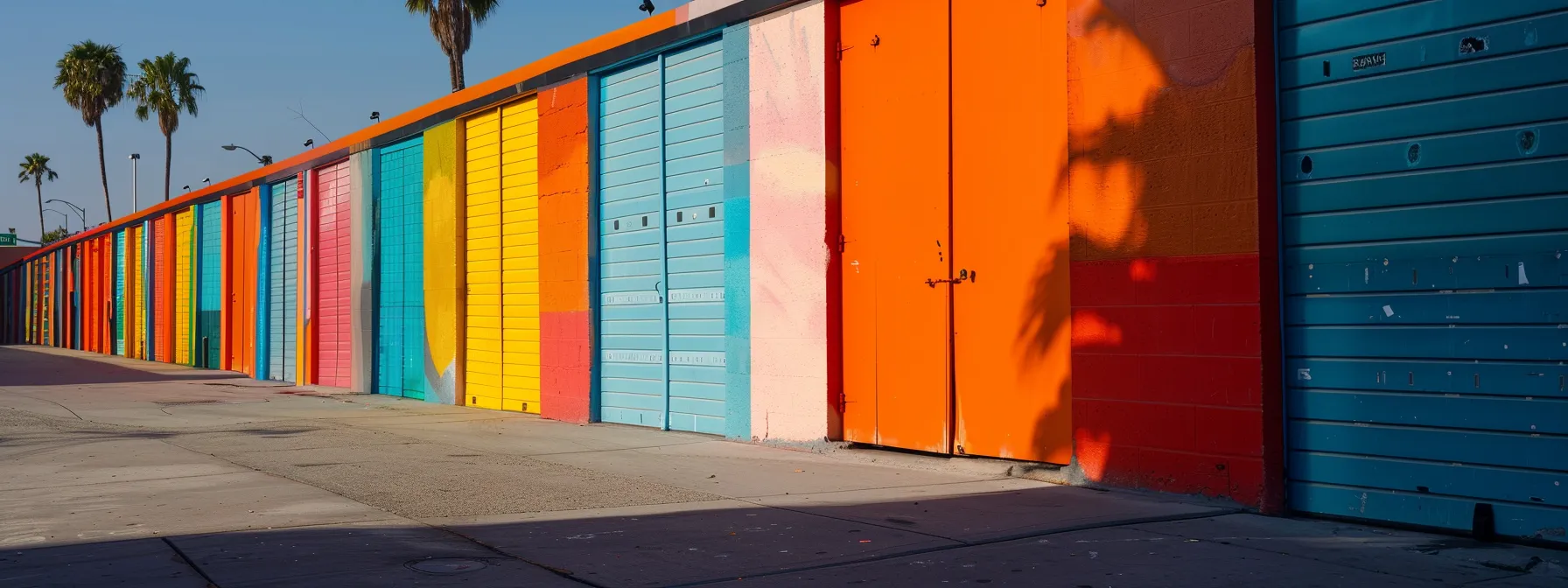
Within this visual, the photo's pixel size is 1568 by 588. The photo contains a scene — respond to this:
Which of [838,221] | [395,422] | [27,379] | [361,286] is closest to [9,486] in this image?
[395,422]

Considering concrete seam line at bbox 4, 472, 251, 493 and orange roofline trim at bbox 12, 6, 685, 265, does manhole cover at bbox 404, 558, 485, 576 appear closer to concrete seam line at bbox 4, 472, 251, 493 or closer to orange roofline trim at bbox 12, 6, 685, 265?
concrete seam line at bbox 4, 472, 251, 493

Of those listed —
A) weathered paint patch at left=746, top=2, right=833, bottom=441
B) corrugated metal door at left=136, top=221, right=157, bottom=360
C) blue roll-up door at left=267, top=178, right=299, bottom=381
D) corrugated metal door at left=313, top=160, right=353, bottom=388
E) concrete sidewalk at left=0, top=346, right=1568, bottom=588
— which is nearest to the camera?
concrete sidewalk at left=0, top=346, right=1568, bottom=588

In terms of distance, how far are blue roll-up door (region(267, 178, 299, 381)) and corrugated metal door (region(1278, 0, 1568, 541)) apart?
21.4 m

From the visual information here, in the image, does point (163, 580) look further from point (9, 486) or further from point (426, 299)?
point (426, 299)

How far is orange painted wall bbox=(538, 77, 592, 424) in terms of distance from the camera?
14.2m

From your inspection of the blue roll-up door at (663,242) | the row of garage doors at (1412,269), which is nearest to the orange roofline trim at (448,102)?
the blue roll-up door at (663,242)

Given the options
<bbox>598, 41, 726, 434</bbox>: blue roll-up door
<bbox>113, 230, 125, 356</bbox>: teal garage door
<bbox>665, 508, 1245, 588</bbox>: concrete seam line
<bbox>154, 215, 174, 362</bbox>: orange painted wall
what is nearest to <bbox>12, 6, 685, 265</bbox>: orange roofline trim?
<bbox>598, 41, 726, 434</bbox>: blue roll-up door

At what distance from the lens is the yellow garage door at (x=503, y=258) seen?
1573 centimetres

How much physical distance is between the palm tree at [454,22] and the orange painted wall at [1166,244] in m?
26.1

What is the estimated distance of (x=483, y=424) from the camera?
1416cm

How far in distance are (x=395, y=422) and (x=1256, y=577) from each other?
11.2 metres

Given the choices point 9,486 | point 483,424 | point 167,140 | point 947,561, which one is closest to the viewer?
point 947,561

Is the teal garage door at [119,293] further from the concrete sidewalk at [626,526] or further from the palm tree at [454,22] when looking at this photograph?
the concrete sidewalk at [626,526]

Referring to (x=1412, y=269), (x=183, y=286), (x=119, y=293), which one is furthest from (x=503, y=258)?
(x=119, y=293)
